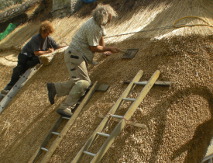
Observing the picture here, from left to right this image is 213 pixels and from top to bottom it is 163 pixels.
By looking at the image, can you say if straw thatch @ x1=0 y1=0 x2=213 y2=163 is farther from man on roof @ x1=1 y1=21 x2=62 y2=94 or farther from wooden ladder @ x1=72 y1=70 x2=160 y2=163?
man on roof @ x1=1 y1=21 x2=62 y2=94

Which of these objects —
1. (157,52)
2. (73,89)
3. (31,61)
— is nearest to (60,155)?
→ (73,89)

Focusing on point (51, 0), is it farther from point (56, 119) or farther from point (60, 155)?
point (60, 155)

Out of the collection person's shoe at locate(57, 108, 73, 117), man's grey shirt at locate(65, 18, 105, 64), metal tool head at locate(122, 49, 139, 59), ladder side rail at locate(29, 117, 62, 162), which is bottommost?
ladder side rail at locate(29, 117, 62, 162)

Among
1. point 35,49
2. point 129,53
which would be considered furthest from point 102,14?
point 35,49

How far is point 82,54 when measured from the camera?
4219mm

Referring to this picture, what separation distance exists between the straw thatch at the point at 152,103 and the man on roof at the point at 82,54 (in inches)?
11.1

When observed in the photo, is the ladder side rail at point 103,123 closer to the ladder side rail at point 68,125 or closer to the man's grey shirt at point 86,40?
the ladder side rail at point 68,125

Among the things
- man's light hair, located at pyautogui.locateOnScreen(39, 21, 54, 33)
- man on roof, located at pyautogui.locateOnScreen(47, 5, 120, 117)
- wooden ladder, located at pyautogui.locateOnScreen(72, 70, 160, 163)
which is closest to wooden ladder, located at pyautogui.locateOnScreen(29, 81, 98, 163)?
man on roof, located at pyautogui.locateOnScreen(47, 5, 120, 117)

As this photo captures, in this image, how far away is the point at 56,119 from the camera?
4363 mm

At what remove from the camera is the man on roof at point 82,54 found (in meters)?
4.05

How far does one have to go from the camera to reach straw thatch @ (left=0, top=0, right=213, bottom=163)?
315 centimetres

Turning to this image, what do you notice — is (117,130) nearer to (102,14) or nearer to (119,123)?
(119,123)

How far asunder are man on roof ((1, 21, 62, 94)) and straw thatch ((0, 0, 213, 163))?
61 cm

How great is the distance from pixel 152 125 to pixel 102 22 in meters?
1.77
